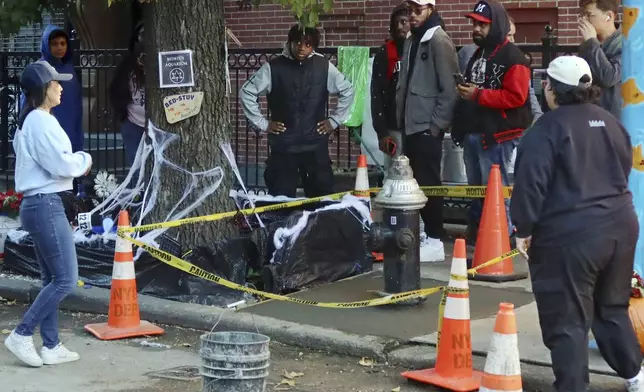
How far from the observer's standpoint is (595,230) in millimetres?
5512

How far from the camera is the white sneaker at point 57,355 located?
6.76 metres

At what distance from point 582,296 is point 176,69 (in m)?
4.17

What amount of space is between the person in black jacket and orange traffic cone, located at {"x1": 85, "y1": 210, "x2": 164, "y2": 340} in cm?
301

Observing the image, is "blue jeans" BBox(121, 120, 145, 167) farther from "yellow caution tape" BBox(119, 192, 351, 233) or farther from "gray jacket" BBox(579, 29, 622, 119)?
"gray jacket" BBox(579, 29, 622, 119)

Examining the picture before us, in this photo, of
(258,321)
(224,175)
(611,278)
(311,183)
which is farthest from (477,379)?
(311,183)

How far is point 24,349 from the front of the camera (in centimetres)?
670

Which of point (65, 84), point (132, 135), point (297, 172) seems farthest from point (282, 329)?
point (65, 84)

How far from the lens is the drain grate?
254 inches

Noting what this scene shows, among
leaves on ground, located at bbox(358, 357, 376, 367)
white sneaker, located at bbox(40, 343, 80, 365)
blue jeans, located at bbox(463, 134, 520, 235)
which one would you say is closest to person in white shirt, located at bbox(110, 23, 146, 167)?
blue jeans, located at bbox(463, 134, 520, 235)

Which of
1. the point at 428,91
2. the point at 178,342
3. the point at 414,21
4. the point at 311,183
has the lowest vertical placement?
the point at 178,342

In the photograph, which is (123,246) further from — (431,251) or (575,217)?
(575,217)

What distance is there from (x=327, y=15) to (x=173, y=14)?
657cm

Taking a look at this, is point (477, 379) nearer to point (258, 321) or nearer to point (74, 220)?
point (258, 321)

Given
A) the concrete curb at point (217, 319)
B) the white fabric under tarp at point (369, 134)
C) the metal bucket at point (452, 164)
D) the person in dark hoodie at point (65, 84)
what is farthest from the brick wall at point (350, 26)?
the concrete curb at point (217, 319)
